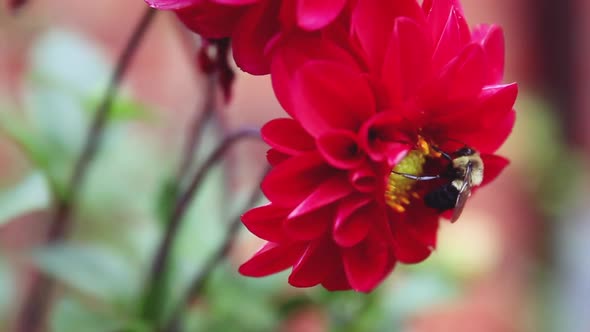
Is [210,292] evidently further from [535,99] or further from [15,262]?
[535,99]

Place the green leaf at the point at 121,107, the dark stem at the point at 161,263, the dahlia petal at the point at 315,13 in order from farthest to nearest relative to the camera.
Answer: the green leaf at the point at 121,107, the dark stem at the point at 161,263, the dahlia petal at the point at 315,13

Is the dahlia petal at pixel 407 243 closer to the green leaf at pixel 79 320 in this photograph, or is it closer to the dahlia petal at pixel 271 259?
the dahlia petal at pixel 271 259

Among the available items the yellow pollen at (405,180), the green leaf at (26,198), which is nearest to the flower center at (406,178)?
the yellow pollen at (405,180)

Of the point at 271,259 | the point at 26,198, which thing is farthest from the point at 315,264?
the point at 26,198

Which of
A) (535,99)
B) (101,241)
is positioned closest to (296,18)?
(101,241)

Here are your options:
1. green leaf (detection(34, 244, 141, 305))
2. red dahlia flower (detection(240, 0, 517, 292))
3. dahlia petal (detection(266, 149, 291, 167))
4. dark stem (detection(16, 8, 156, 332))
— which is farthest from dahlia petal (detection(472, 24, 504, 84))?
green leaf (detection(34, 244, 141, 305))

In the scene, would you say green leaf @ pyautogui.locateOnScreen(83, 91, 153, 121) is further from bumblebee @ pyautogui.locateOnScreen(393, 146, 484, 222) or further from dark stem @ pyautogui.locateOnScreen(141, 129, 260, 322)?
bumblebee @ pyautogui.locateOnScreen(393, 146, 484, 222)

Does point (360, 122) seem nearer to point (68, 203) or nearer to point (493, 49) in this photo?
point (493, 49)
